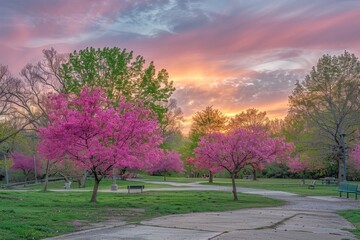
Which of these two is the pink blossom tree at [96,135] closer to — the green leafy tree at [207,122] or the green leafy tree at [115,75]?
the green leafy tree at [115,75]

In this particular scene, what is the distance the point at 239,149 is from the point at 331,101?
2725cm

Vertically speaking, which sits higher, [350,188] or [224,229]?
[350,188]

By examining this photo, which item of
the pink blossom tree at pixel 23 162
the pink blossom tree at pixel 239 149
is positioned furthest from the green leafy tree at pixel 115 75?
the pink blossom tree at pixel 23 162

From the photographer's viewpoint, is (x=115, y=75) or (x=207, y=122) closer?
(x=115, y=75)

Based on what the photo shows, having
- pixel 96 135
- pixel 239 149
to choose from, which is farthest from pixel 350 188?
pixel 96 135

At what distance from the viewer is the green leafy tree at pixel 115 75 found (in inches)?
1609

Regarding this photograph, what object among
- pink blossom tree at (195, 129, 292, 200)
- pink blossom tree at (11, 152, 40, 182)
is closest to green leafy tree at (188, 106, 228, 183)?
pink blossom tree at (11, 152, 40, 182)

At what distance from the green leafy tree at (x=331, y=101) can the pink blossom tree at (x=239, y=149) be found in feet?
80.4

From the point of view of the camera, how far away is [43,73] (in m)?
46.5

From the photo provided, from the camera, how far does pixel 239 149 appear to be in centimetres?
2480

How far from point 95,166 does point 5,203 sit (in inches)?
179

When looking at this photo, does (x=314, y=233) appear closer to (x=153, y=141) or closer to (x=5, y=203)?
(x=153, y=141)

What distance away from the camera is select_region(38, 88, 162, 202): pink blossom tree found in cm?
2052

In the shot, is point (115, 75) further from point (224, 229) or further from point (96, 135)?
point (224, 229)
